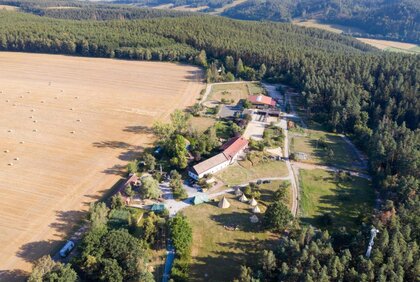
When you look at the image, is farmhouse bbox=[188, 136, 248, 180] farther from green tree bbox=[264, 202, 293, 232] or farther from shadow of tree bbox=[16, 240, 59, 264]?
shadow of tree bbox=[16, 240, 59, 264]

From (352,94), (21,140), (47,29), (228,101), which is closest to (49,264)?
(21,140)

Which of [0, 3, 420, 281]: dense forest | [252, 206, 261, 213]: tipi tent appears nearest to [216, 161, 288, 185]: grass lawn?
[252, 206, 261, 213]: tipi tent

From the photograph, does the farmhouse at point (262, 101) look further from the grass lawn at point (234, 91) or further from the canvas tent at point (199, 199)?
the canvas tent at point (199, 199)

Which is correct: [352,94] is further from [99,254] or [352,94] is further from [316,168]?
[99,254]

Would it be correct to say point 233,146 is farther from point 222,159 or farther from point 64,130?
point 64,130

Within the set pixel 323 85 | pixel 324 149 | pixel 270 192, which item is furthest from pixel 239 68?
pixel 270 192
